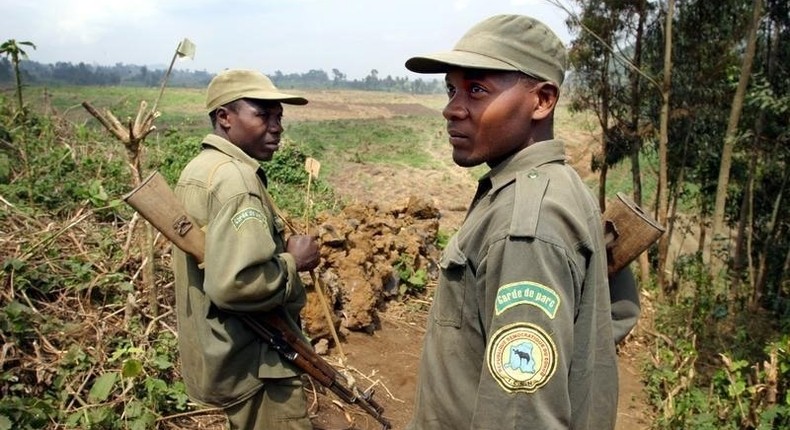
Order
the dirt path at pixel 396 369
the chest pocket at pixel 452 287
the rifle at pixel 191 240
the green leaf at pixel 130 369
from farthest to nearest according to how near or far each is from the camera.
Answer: the dirt path at pixel 396 369
the green leaf at pixel 130 369
the rifle at pixel 191 240
the chest pocket at pixel 452 287

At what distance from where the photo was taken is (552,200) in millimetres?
1183

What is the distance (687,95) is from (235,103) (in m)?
11.1

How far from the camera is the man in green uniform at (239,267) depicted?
205 cm

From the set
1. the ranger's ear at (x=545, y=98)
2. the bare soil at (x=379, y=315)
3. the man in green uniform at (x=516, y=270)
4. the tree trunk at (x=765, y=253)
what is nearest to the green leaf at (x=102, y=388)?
the bare soil at (x=379, y=315)

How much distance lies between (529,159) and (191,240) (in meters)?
1.42

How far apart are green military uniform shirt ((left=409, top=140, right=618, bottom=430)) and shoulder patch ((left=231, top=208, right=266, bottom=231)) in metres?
0.91

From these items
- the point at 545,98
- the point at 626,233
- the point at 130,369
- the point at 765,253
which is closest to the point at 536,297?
the point at 545,98

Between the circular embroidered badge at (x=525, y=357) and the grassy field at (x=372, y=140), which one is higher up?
the circular embroidered badge at (x=525, y=357)

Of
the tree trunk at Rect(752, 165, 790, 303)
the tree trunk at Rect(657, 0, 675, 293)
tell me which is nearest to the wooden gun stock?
the tree trunk at Rect(657, 0, 675, 293)

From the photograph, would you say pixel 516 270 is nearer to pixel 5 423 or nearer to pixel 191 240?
pixel 191 240

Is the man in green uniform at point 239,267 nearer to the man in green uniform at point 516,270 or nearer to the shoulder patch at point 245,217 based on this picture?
the shoulder patch at point 245,217

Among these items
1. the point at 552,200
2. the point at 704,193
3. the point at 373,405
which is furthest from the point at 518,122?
the point at 704,193

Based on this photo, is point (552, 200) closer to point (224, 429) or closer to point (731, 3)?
point (224, 429)

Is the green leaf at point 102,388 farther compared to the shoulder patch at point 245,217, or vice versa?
the green leaf at point 102,388
